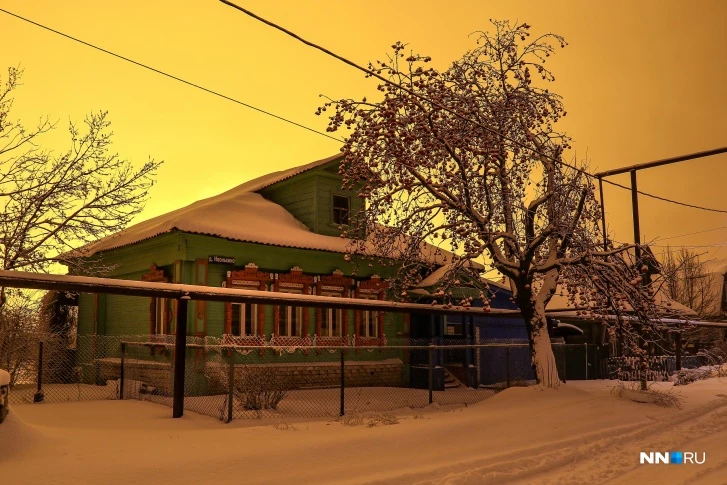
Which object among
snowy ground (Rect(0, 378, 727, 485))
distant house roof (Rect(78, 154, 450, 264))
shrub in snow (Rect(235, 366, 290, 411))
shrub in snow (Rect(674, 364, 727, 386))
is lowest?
shrub in snow (Rect(674, 364, 727, 386))

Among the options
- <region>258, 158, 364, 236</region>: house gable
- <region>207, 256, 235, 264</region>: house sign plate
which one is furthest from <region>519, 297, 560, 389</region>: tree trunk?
<region>207, 256, 235, 264</region>: house sign plate

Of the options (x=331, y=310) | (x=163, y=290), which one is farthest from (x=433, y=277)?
(x=163, y=290)

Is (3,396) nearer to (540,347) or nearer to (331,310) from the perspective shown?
(540,347)

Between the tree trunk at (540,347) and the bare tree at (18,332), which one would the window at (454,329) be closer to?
the tree trunk at (540,347)

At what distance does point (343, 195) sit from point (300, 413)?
10.2 metres

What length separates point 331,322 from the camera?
790 inches

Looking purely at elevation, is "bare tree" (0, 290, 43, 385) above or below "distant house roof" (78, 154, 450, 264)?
below

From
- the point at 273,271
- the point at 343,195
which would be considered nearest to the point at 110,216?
the point at 273,271

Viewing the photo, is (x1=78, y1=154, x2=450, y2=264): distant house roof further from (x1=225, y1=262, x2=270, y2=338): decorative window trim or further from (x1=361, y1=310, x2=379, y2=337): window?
(x1=361, y1=310, x2=379, y2=337): window

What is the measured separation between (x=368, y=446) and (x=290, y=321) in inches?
397

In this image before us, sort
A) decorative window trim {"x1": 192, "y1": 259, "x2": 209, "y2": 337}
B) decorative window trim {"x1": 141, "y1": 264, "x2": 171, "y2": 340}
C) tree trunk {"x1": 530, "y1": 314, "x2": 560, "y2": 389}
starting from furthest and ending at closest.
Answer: decorative window trim {"x1": 141, "y1": 264, "x2": 171, "y2": 340} → decorative window trim {"x1": 192, "y1": 259, "x2": 209, "y2": 337} → tree trunk {"x1": 530, "y1": 314, "x2": 560, "y2": 389}

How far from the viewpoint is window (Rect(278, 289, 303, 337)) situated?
19.0 metres

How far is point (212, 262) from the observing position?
1756cm

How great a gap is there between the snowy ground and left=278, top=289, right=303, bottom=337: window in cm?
614
